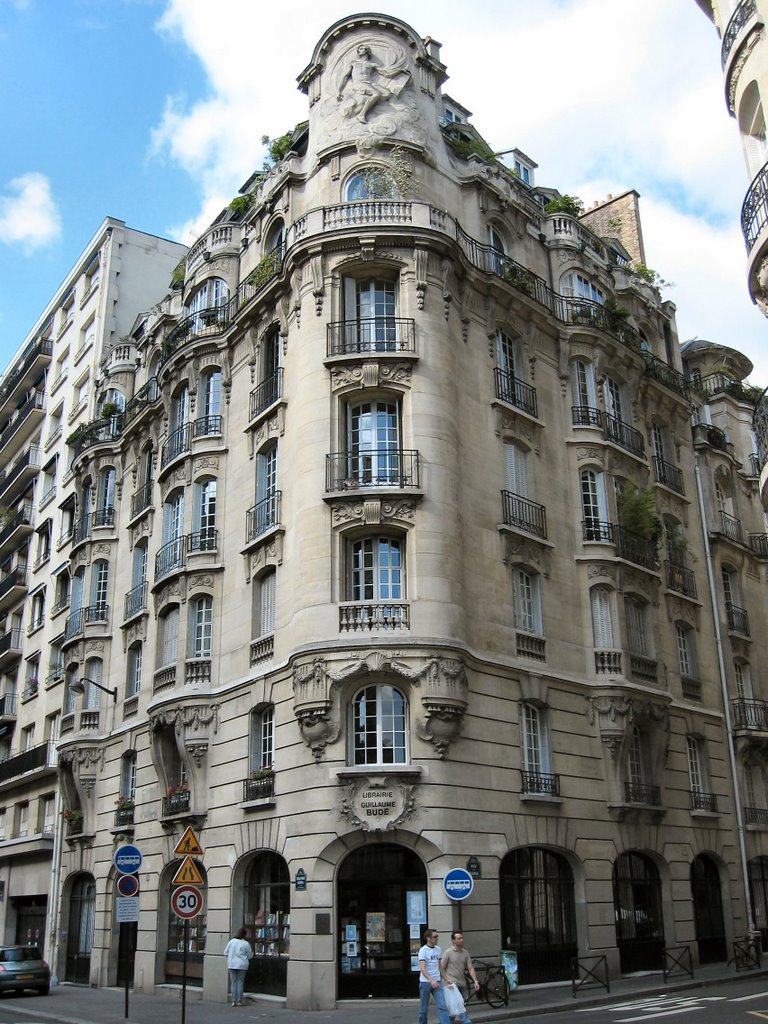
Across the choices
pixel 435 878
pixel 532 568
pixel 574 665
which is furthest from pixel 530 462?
pixel 435 878

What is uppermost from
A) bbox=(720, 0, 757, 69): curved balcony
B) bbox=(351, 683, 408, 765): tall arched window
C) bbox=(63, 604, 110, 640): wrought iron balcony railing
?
bbox=(720, 0, 757, 69): curved balcony

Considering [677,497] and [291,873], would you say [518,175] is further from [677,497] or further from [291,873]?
[291,873]

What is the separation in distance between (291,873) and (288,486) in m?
10.1

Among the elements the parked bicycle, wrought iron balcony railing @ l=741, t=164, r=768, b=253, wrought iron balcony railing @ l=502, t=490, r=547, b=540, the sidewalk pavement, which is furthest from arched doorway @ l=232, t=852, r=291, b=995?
wrought iron balcony railing @ l=741, t=164, r=768, b=253

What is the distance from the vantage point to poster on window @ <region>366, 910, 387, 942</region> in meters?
23.5

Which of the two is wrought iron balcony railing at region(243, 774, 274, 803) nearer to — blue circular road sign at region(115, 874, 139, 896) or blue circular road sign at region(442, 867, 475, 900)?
blue circular road sign at region(442, 867, 475, 900)

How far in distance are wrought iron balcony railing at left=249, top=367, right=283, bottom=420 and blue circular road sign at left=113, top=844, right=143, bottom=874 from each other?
46.2 feet

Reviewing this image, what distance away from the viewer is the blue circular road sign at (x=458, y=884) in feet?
72.0

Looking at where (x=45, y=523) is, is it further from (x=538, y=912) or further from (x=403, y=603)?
(x=538, y=912)

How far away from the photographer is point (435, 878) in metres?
23.5

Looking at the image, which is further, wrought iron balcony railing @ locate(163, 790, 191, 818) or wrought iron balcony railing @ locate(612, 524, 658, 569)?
wrought iron balcony railing @ locate(612, 524, 658, 569)

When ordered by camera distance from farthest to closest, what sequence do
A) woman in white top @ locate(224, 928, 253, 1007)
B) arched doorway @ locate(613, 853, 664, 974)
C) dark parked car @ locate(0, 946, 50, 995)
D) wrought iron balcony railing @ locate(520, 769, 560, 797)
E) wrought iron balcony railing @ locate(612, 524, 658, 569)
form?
1. wrought iron balcony railing @ locate(612, 524, 658, 569)
2. dark parked car @ locate(0, 946, 50, 995)
3. arched doorway @ locate(613, 853, 664, 974)
4. wrought iron balcony railing @ locate(520, 769, 560, 797)
5. woman in white top @ locate(224, 928, 253, 1007)

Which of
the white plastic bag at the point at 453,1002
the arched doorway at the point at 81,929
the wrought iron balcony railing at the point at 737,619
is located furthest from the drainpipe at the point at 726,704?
the arched doorway at the point at 81,929

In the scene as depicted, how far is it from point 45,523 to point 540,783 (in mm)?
31274
